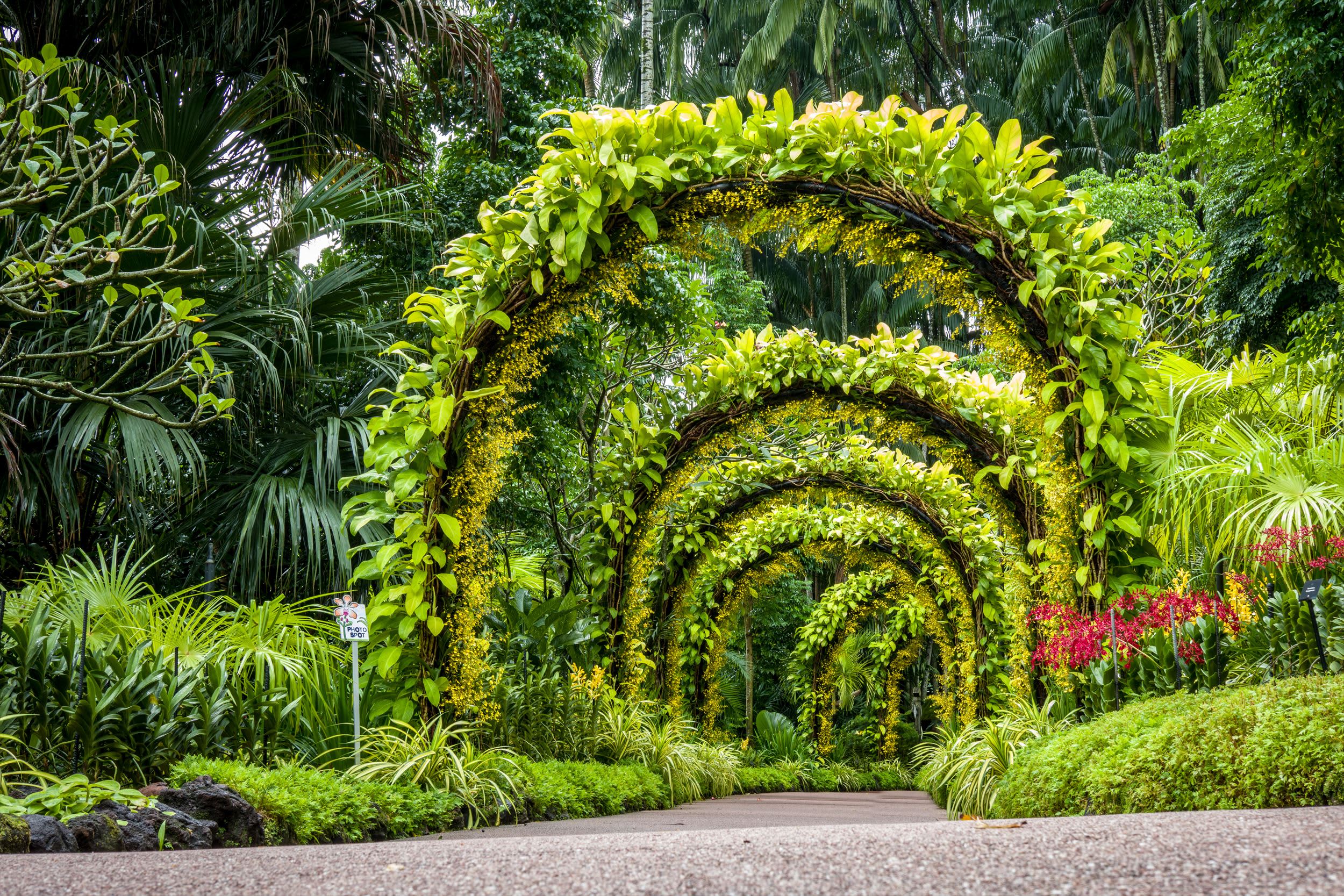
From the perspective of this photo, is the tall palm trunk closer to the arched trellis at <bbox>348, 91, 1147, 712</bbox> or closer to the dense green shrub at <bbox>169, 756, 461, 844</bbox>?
the arched trellis at <bbox>348, 91, 1147, 712</bbox>

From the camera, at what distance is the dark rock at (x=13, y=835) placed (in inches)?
101

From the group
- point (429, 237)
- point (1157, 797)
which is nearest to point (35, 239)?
point (429, 237)

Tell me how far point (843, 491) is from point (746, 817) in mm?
3408

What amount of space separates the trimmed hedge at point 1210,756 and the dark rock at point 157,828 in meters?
2.96

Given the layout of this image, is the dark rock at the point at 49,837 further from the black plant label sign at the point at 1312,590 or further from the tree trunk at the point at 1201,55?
the tree trunk at the point at 1201,55

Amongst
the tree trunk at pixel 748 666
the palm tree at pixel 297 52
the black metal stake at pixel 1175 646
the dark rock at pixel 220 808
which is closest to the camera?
the dark rock at pixel 220 808

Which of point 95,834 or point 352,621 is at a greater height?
point 352,621

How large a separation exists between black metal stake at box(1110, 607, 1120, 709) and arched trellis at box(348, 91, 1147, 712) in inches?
10.1

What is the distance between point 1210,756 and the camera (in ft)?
10.0

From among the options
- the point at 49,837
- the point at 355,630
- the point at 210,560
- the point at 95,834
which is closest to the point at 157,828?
the point at 95,834

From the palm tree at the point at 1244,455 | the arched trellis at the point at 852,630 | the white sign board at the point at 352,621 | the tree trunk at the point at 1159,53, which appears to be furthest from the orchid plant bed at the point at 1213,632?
the tree trunk at the point at 1159,53

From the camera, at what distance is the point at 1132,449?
468 cm

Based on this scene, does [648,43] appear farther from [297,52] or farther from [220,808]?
[220,808]

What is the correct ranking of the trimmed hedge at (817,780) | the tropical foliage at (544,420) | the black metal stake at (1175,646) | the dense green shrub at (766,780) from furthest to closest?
the trimmed hedge at (817,780)
the dense green shrub at (766,780)
the black metal stake at (1175,646)
the tropical foliage at (544,420)
